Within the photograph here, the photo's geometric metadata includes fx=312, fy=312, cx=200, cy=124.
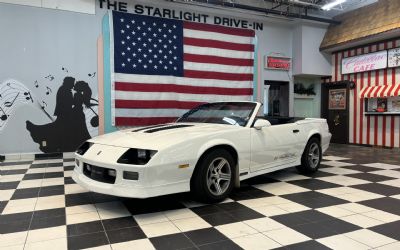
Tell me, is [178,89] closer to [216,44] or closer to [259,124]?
[216,44]

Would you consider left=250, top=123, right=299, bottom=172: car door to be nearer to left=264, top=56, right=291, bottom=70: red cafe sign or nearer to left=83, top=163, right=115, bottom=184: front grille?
left=83, top=163, right=115, bottom=184: front grille

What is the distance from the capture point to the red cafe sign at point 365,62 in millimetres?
7991

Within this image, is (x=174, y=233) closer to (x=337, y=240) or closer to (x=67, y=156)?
(x=337, y=240)

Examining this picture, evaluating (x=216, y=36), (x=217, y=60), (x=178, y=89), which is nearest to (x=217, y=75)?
(x=217, y=60)

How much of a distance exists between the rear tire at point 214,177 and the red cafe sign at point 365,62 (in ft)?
21.9

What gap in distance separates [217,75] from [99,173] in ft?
18.5

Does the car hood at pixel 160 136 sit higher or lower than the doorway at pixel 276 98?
lower

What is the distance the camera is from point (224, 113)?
13.1 feet

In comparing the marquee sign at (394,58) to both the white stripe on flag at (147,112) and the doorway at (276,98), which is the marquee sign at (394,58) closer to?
the doorway at (276,98)

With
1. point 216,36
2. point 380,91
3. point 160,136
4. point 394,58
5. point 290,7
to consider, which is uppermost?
point 290,7

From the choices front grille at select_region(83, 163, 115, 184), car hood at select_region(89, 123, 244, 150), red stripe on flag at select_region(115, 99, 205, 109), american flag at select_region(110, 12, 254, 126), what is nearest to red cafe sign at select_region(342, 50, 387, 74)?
american flag at select_region(110, 12, 254, 126)

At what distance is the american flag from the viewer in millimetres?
7035

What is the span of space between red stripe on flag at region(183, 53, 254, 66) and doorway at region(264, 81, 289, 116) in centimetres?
106

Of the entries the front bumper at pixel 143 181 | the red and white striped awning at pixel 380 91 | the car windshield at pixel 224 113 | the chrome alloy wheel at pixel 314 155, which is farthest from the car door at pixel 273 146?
the red and white striped awning at pixel 380 91
